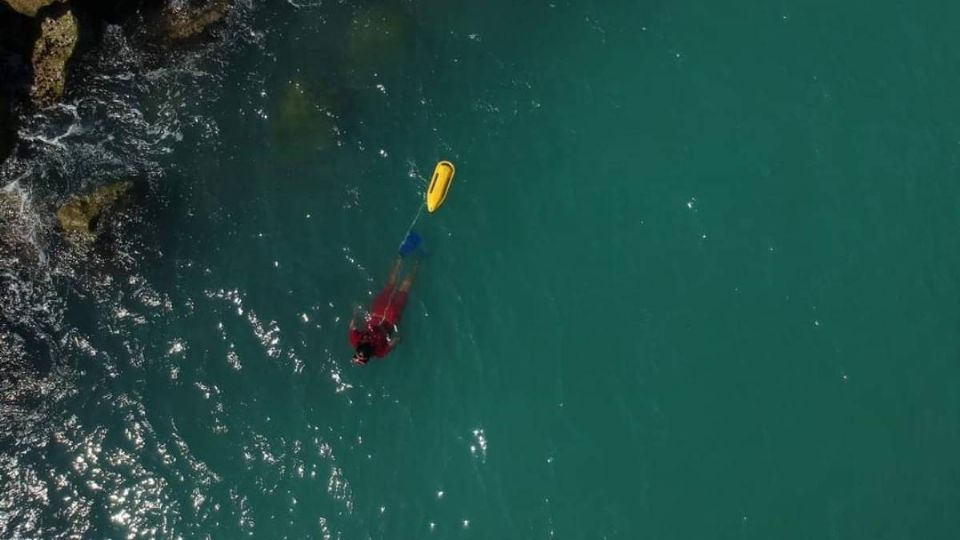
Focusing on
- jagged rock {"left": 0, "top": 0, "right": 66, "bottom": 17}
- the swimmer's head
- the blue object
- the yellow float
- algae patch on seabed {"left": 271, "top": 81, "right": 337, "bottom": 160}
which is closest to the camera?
the swimmer's head

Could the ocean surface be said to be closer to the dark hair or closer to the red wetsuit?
the red wetsuit

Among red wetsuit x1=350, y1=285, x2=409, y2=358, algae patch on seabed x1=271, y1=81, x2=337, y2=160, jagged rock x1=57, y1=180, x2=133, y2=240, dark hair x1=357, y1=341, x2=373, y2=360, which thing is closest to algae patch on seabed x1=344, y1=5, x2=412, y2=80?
algae patch on seabed x1=271, y1=81, x2=337, y2=160

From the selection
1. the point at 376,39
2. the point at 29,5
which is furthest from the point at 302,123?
the point at 29,5

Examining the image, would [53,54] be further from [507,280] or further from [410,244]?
[507,280]

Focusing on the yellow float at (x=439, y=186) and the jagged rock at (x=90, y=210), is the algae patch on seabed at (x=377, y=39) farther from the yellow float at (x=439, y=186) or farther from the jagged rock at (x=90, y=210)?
the jagged rock at (x=90, y=210)

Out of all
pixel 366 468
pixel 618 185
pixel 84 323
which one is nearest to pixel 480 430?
pixel 366 468

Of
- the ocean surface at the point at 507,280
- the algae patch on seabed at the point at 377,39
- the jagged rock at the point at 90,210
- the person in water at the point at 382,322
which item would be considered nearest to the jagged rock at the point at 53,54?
the ocean surface at the point at 507,280
